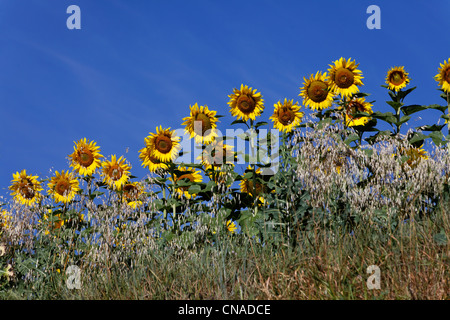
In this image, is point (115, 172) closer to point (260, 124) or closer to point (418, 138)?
point (260, 124)

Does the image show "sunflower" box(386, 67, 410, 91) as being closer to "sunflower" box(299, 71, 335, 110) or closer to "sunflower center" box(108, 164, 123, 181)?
"sunflower" box(299, 71, 335, 110)

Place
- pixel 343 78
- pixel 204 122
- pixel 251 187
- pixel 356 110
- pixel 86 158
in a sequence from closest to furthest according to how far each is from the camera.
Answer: pixel 204 122 < pixel 251 187 < pixel 86 158 < pixel 343 78 < pixel 356 110

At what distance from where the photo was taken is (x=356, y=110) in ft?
24.7

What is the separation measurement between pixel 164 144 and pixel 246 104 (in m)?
1.18

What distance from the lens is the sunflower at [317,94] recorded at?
7270mm

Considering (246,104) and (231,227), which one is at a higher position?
(246,104)

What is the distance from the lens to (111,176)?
6.94 m

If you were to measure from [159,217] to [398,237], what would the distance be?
2.95 m

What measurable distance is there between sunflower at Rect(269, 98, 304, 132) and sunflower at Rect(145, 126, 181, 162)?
152cm

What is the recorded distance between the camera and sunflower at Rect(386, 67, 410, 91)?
7574 mm

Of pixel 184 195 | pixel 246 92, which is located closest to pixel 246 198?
pixel 184 195

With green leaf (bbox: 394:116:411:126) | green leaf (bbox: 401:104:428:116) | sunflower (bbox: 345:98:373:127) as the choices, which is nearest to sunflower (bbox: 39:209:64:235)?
sunflower (bbox: 345:98:373:127)

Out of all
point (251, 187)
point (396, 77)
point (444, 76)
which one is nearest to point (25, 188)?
point (251, 187)
